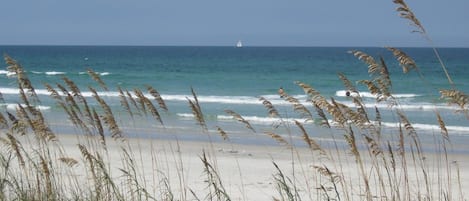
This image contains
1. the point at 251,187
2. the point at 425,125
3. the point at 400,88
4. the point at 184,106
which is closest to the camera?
the point at 251,187

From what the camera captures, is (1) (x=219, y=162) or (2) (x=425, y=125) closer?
(1) (x=219, y=162)

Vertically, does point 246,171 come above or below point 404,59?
above

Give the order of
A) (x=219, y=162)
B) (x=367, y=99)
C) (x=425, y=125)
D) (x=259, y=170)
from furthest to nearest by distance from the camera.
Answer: (x=367, y=99) → (x=425, y=125) → (x=219, y=162) → (x=259, y=170)

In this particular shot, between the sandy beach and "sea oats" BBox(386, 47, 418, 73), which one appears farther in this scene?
the sandy beach

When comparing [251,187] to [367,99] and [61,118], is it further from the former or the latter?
[367,99]

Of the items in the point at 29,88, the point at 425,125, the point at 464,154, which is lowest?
the point at 29,88

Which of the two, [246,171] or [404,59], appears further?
[246,171]

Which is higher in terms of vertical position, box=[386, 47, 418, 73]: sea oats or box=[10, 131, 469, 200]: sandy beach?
box=[10, 131, 469, 200]: sandy beach

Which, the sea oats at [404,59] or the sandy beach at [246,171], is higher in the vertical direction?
the sandy beach at [246,171]

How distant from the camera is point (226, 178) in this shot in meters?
11.5

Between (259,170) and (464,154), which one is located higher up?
(464,154)

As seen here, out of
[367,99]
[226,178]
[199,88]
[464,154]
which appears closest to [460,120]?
[464,154]

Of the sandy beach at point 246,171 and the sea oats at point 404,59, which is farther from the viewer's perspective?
the sandy beach at point 246,171
